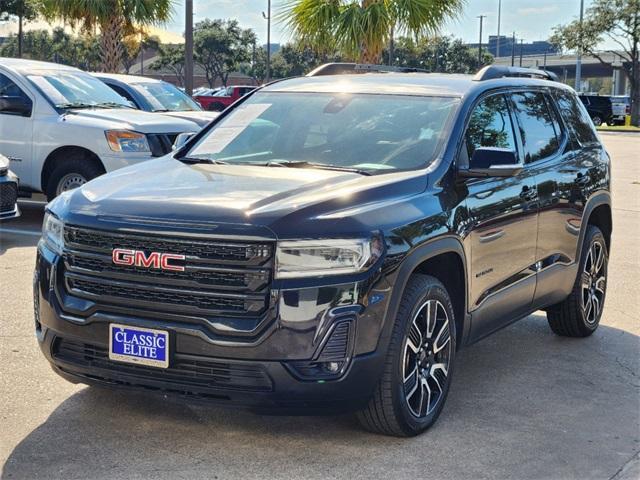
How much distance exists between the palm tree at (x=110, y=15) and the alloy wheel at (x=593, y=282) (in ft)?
56.7

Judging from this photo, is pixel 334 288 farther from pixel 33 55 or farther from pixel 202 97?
pixel 33 55

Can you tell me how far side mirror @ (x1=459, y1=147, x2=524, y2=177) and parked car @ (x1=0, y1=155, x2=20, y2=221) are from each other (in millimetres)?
5477

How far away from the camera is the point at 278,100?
601 cm

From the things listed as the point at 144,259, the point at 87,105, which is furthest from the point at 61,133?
the point at 144,259

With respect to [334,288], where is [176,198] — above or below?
above

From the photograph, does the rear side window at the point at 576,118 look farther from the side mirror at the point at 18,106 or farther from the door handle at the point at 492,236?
the side mirror at the point at 18,106

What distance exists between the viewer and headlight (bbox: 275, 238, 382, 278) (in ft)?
13.7

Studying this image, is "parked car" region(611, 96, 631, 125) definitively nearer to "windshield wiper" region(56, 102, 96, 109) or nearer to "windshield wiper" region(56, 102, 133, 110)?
"windshield wiper" region(56, 102, 133, 110)

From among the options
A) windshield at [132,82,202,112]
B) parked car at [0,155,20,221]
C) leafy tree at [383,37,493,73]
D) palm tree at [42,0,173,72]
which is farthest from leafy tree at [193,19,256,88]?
parked car at [0,155,20,221]

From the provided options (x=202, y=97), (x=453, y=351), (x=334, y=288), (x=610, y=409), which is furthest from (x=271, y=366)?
(x=202, y=97)

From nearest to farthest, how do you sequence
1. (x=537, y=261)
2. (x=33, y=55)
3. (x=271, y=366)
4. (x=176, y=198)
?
(x=271, y=366)
(x=176, y=198)
(x=537, y=261)
(x=33, y=55)

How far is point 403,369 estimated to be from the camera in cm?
454

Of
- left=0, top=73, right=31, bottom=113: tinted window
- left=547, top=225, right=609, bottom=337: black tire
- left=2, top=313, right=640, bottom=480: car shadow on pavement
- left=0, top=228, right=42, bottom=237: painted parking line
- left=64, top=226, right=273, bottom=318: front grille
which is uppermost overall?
left=0, top=73, right=31, bottom=113: tinted window

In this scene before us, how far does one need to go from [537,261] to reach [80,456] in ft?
9.89
